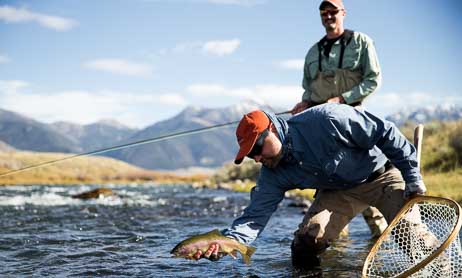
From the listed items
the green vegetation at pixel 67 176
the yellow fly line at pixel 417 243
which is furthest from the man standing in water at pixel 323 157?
the green vegetation at pixel 67 176

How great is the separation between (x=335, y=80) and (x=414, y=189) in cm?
→ 189

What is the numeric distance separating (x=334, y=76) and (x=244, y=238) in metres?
2.40

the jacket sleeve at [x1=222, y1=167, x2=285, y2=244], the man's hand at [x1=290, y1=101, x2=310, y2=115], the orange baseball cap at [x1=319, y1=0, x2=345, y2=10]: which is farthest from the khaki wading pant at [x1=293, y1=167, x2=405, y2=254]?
the orange baseball cap at [x1=319, y1=0, x2=345, y2=10]

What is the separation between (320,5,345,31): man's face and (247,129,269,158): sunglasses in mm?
2186

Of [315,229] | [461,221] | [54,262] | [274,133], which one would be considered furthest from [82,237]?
[461,221]

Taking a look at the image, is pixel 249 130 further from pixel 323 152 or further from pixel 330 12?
pixel 330 12

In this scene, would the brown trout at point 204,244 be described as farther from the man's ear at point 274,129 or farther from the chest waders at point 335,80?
the chest waders at point 335,80

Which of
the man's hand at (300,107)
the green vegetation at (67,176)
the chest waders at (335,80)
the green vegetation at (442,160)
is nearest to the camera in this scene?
the chest waders at (335,80)

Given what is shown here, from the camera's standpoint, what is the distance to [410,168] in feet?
14.0

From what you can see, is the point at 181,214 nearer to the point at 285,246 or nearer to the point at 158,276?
the point at 285,246

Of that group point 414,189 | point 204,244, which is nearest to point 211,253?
point 204,244

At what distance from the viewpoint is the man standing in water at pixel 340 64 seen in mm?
5578

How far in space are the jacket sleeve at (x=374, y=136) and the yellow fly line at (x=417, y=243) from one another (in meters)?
0.30

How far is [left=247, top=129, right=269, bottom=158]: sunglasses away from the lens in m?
3.94
